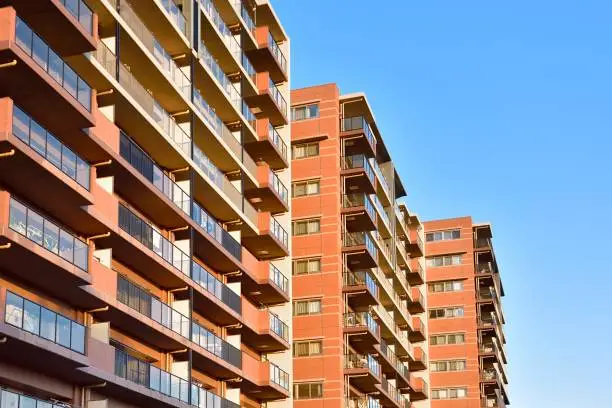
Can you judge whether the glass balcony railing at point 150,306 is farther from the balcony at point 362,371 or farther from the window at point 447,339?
the window at point 447,339

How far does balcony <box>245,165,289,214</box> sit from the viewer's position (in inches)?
2522

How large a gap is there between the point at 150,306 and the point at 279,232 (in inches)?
807

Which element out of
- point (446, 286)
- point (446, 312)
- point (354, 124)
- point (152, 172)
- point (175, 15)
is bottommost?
point (152, 172)

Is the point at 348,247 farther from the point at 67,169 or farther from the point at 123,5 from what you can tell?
the point at 67,169

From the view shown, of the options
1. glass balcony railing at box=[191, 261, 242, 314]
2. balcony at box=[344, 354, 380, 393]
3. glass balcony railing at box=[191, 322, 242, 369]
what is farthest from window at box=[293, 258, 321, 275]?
glass balcony railing at box=[191, 322, 242, 369]

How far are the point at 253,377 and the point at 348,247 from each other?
20.4 m

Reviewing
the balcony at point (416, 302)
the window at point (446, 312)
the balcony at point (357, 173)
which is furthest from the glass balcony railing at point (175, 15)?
the window at point (446, 312)

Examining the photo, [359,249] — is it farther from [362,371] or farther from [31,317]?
[31,317]

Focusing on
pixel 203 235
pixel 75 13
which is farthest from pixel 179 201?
pixel 75 13

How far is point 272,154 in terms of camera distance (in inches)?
2650

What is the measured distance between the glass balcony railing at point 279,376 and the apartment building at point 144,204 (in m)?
0.20

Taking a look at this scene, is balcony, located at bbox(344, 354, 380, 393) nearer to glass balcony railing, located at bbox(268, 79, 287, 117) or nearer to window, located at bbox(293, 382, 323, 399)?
window, located at bbox(293, 382, 323, 399)

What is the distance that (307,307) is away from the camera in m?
77.0

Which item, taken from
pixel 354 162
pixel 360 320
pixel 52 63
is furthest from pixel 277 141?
pixel 52 63
